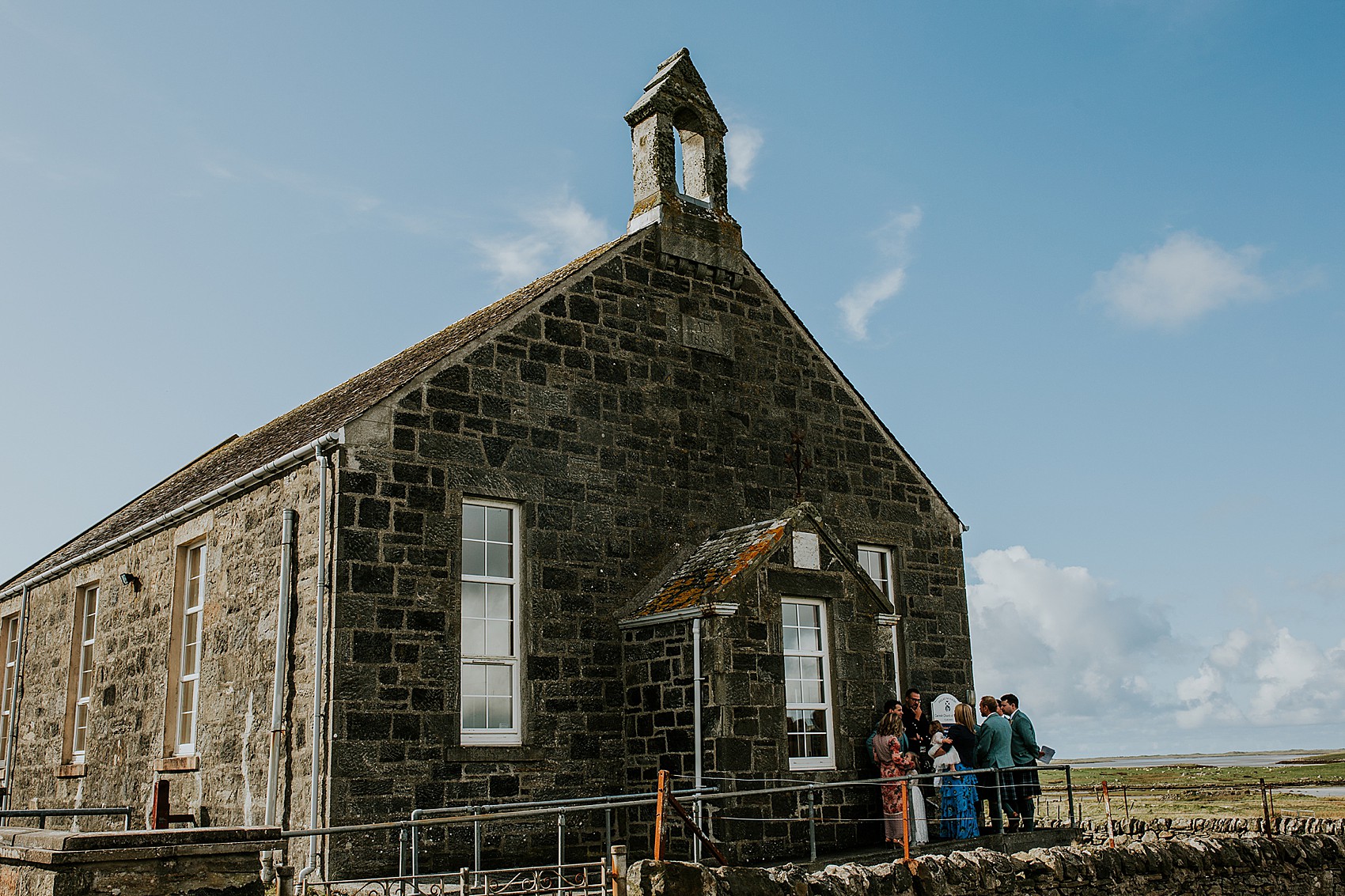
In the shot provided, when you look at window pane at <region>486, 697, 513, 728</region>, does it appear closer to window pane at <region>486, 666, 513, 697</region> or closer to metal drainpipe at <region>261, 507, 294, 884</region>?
window pane at <region>486, 666, 513, 697</region>

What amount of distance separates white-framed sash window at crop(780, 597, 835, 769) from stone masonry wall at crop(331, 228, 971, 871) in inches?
12.6

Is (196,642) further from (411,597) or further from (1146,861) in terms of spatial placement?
(1146,861)

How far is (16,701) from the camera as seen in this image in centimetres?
2053

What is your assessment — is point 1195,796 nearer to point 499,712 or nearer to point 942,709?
point 942,709

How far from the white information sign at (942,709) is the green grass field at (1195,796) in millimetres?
1622

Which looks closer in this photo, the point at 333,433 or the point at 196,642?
the point at 333,433

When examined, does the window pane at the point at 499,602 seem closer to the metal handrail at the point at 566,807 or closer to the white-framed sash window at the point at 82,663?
the metal handrail at the point at 566,807

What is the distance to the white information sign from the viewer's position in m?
17.3

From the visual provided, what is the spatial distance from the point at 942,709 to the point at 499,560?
720 centimetres

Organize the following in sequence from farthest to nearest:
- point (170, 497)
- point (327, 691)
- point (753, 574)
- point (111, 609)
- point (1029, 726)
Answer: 1. point (170, 497)
2. point (111, 609)
3. point (1029, 726)
4. point (753, 574)
5. point (327, 691)

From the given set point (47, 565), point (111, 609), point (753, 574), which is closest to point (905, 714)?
point (753, 574)

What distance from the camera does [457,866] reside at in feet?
40.7

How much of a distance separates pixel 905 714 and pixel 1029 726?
1568mm

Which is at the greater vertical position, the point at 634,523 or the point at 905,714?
the point at 634,523
